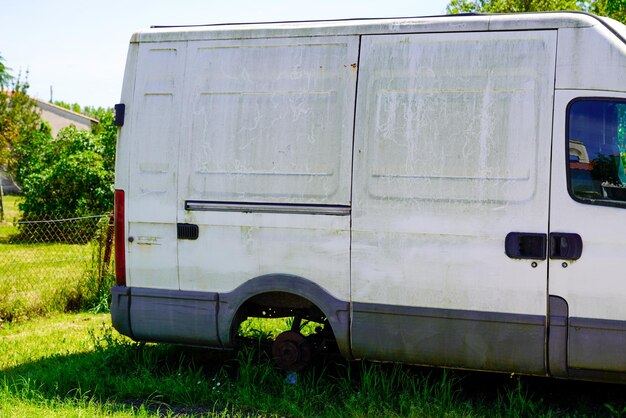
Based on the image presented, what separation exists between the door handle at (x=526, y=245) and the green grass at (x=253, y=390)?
3.11 feet

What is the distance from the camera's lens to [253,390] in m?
5.68

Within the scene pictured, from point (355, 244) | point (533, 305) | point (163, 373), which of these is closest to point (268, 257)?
point (355, 244)

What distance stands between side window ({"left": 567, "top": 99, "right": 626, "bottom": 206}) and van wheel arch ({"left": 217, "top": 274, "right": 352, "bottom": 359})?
186cm

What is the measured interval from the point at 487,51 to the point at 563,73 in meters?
0.53

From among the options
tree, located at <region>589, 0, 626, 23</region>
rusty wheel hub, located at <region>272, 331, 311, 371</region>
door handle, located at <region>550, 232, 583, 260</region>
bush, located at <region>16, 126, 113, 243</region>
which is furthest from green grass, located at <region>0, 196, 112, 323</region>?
tree, located at <region>589, 0, 626, 23</region>

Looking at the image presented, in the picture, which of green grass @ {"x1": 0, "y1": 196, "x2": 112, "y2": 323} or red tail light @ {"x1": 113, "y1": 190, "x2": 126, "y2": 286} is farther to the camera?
green grass @ {"x1": 0, "y1": 196, "x2": 112, "y2": 323}

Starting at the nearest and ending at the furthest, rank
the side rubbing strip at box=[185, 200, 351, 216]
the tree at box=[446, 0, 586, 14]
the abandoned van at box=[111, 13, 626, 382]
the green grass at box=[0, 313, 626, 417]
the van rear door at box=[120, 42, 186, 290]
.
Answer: the abandoned van at box=[111, 13, 626, 382], the green grass at box=[0, 313, 626, 417], the side rubbing strip at box=[185, 200, 351, 216], the van rear door at box=[120, 42, 186, 290], the tree at box=[446, 0, 586, 14]

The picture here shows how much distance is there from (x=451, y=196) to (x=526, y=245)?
0.60 meters

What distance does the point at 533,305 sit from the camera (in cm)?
507

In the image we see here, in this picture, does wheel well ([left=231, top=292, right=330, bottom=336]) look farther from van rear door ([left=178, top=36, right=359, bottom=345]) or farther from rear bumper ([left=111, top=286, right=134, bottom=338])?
rear bumper ([left=111, top=286, right=134, bottom=338])

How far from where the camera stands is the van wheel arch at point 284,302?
551 centimetres

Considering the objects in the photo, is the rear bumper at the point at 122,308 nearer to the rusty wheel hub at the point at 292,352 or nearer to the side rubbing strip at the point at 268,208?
the side rubbing strip at the point at 268,208

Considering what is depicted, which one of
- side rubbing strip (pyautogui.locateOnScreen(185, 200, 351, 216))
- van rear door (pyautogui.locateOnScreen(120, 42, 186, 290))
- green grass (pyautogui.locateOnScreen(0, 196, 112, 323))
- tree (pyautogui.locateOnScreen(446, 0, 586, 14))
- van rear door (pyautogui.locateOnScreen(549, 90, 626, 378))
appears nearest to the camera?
van rear door (pyautogui.locateOnScreen(549, 90, 626, 378))

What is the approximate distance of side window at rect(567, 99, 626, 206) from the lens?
16.2 feet
